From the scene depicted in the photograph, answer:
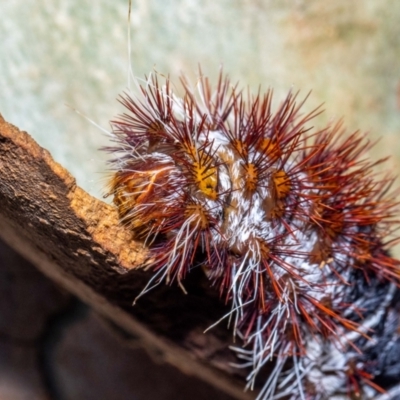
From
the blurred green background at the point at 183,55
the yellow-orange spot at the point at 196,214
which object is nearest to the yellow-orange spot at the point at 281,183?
the yellow-orange spot at the point at 196,214

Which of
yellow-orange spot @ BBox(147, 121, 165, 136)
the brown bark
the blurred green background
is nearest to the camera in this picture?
the brown bark

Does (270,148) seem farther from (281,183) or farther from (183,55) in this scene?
(183,55)

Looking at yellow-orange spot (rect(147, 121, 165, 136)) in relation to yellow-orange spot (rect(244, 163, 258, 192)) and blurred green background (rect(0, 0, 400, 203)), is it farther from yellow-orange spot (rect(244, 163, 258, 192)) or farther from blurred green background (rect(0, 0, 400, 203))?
blurred green background (rect(0, 0, 400, 203))

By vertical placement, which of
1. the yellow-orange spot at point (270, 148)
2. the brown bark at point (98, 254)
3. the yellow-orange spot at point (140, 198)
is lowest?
the brown bark at point (98, 254)

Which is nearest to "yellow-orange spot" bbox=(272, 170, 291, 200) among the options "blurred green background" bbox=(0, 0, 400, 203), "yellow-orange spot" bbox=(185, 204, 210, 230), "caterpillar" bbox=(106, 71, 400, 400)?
"caterpillar" bbox=(106, 71, 400, 400)

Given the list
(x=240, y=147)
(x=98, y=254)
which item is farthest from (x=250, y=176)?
(x=98, y=254)

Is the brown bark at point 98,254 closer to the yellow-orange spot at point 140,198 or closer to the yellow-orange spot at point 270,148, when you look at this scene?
the yellow-orange spot at point 140,198

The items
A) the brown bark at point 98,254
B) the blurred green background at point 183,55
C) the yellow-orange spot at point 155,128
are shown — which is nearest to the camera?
the brown bark at point 98,254
